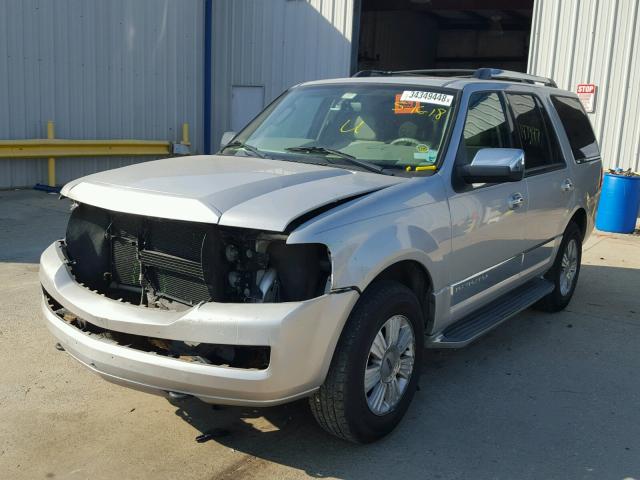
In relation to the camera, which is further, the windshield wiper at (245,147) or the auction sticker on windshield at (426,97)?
the windshield wiper at (245,147)

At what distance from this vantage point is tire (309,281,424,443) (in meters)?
3.08

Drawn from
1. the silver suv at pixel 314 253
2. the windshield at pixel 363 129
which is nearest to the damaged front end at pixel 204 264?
the silver suv at pixel 314 253

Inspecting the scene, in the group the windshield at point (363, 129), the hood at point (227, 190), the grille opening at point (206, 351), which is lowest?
the grille opening at point (206, 351)

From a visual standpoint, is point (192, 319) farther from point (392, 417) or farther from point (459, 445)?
point (459, 445)

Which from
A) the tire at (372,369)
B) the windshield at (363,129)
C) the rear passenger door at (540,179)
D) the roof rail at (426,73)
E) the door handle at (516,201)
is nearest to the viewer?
the tire at (372,369)

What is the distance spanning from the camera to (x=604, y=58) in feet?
36.1

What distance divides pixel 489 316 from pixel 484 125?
51.9 inches

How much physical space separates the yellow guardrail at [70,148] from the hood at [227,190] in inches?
342

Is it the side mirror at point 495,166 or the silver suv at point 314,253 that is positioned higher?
the side mirror at point 495,166

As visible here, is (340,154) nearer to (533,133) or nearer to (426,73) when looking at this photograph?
(533,133)

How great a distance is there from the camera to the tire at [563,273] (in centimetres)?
578

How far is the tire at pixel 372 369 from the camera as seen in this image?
3078 millimetres

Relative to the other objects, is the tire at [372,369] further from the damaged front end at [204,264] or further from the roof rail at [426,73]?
the roof rail at [426,73]

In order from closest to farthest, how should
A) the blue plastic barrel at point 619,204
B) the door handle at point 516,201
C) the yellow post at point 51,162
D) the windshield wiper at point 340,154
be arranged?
the windshield wiper at point 340,154 < the door handle at point 516,201 < the blue plastic barrel at point 619,204 < the yellow post at point 51,162
